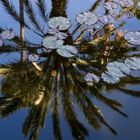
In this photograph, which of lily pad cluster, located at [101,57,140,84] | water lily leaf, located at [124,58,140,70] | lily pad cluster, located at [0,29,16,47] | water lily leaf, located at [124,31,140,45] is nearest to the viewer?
lily pad cluster, located at [0,29,16,47]

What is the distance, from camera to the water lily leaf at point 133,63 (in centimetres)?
1602

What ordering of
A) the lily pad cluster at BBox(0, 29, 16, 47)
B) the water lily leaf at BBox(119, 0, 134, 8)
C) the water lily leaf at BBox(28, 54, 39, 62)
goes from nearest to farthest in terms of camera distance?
1. the water lily leaf at BBox(28, 54, 39, 62)
2. the lily pad cluster at BBox(0, 29, 16, 47)
3. the water lily leaf at BBox(119, 0, 134, 8)

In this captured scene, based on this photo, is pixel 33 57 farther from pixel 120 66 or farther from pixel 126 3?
pixel 126 3

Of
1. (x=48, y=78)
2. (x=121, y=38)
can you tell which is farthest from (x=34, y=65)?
(x=121, y=38)

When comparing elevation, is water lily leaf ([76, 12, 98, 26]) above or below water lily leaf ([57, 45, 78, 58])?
above

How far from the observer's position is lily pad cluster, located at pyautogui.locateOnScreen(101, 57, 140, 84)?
15.8 m

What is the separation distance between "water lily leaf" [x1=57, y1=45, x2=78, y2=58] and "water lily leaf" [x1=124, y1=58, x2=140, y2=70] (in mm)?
1408

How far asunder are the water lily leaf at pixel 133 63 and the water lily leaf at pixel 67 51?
1.41 metres

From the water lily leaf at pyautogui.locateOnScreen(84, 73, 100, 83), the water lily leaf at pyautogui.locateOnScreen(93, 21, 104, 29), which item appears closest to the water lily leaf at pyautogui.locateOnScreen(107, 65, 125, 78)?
the water lily leaf at pyautogui.locateOnScreen(84, 73, 100, 83)

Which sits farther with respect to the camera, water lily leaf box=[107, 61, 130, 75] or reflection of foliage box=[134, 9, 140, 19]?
reflection of foliage box=[134, 9, 140, 19]

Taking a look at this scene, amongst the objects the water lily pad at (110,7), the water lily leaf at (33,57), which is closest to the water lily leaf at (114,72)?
the water lily leaf at (33,57)

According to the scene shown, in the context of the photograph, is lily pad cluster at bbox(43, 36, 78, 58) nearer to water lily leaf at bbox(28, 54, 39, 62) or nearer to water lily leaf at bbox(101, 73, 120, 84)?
water lily leaf at bbox(28, 54, 39, 62)

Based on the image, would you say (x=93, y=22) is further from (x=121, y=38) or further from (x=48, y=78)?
(x=48, y=78)

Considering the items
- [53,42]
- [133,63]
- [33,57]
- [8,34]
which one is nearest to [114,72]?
[133,63]
